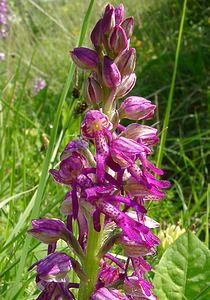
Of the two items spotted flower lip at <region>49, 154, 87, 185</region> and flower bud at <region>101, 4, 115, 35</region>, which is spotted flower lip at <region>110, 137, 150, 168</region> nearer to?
spotted flower lip at <region>49, 154, 87, 185</region>

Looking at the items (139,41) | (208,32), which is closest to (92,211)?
(208,32)

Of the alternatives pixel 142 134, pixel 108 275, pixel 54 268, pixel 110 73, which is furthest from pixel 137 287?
pixel 110 73

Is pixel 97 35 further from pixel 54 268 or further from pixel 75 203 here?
pixel 54 268

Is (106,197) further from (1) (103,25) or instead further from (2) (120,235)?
(1) (103,25)

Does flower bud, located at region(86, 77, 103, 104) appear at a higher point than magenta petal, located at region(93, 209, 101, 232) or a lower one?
higher

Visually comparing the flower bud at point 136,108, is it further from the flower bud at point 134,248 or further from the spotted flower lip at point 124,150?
the flower bud at point 134,248

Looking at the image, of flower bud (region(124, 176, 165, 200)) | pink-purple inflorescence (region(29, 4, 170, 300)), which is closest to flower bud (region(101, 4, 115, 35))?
pink-purple inflorescence (region(29, 4, 170, 300))

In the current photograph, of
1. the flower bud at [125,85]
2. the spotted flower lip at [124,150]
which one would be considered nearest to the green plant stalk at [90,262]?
the spotted flower lip at [124,150]
